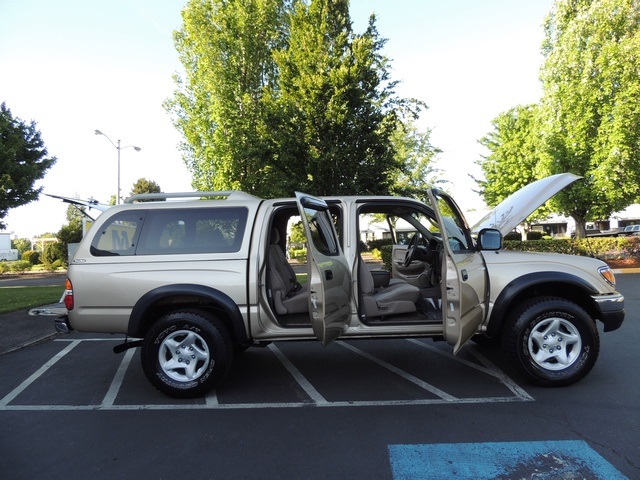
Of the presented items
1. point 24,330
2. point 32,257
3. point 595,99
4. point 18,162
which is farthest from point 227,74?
point 32,257

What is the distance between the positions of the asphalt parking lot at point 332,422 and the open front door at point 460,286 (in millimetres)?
720

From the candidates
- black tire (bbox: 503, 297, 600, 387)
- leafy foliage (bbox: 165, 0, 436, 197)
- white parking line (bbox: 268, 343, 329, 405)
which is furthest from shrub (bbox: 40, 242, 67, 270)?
black tire (bbox: 503, 297, 600, 387)

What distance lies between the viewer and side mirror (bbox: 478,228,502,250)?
411cm

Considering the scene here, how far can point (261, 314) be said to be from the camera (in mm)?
4223

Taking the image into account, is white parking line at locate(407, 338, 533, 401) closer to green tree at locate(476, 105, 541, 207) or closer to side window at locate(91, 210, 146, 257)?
side window at locate(91, 210, 146, 257)

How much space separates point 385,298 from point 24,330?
699 cm

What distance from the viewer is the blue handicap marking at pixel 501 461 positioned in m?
2.74

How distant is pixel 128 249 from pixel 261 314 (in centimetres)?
A: 152

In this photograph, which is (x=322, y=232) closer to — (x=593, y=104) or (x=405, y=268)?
(x=405, y=268)

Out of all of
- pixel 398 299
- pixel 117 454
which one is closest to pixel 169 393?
pixel 117 454

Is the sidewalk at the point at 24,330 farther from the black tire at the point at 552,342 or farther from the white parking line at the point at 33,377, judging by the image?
the black tire at the point at 552,342

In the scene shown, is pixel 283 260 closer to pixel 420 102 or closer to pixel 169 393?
pixel 169 393

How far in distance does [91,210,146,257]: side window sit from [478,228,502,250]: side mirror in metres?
3.46

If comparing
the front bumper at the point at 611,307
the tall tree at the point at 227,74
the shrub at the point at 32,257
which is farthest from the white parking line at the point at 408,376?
the shrub at the point at 32,257
